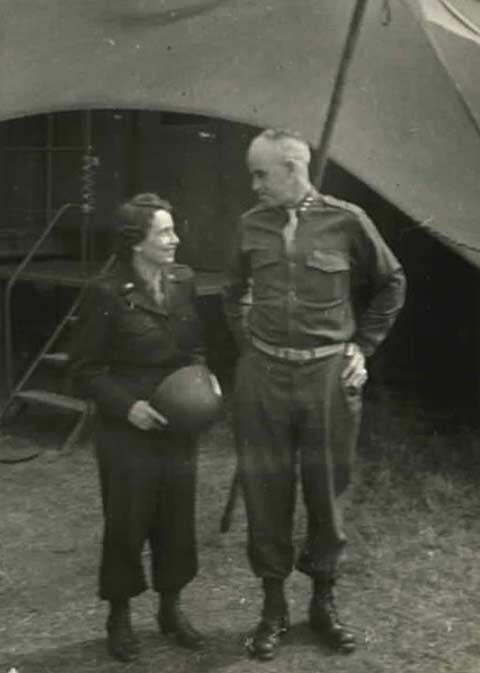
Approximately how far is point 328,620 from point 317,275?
4.39 ft

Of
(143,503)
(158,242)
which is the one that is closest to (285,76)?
(158,242)

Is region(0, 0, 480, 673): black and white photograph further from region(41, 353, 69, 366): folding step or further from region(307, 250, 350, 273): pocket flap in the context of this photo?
region(41, 353, 69, 366): folding step

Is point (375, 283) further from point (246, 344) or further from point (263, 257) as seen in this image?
point (246, 344)

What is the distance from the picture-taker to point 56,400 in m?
7.91

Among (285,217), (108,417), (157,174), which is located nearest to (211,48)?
(285,217)

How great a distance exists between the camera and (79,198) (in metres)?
10.9

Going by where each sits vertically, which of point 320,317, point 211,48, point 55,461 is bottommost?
point 55,461

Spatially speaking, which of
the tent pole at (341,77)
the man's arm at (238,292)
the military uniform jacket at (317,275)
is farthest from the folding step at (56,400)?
the military uniform jacket at (317,275)

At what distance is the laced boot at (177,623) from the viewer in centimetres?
456

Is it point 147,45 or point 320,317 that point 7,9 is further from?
point 320,317

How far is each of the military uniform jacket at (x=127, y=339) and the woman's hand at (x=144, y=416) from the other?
0.03 meters

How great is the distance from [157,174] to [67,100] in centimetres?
393

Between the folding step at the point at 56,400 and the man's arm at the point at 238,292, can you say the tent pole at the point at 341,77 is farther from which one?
the folding step at the point at 56,400

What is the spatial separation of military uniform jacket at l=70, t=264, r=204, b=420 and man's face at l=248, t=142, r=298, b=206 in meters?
0.45
